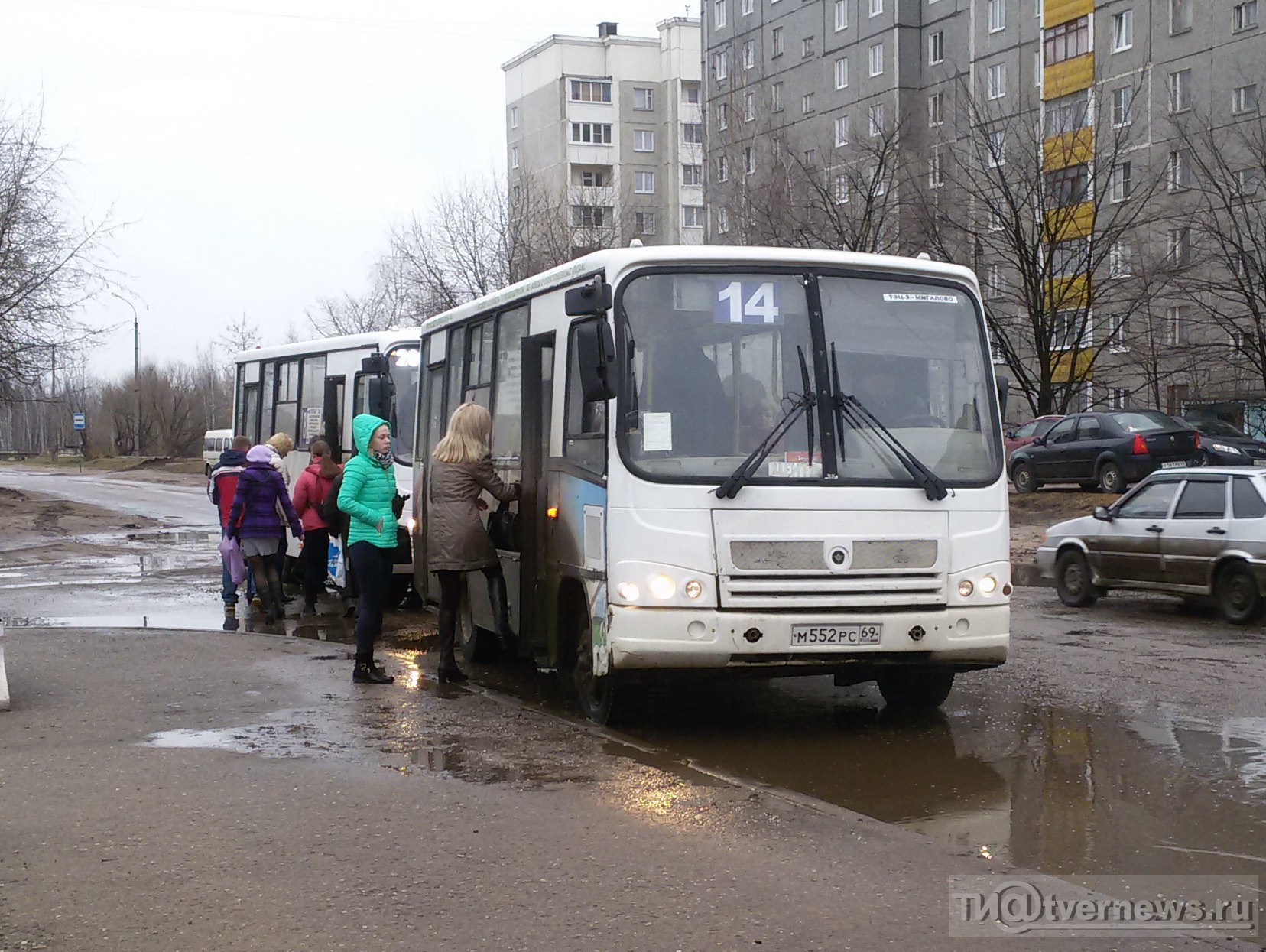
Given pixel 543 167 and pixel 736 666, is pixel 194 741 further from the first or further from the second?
pixel 543 167

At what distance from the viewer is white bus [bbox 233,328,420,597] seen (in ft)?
55.9

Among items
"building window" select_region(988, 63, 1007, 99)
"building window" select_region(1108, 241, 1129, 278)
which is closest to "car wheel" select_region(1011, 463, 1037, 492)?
"building window" select_region(1108, 241, 1129, 278)

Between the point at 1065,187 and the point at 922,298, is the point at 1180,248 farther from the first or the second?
the point at 922,298

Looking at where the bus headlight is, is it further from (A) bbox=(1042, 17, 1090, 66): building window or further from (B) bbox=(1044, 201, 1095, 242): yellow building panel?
(A) bbox=(1042, 17, 1090, 66): building window

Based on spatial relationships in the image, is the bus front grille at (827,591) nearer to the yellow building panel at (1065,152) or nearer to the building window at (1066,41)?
the yellow building panel at (1065,152)

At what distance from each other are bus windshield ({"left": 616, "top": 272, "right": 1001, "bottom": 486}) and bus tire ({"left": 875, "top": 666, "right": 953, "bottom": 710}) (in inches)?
54.9

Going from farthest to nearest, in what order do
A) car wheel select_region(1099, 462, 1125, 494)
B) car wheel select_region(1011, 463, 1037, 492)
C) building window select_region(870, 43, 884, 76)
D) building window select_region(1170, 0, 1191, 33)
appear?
building window select_region(870, 43, 884, 76) < building window select_region(1170, 0, 1191, 33) < car wheel select_region(1011, 463, 1037, 492) < car wheel select_region(1099, 462, 1125, 494)

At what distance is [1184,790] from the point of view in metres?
7.13

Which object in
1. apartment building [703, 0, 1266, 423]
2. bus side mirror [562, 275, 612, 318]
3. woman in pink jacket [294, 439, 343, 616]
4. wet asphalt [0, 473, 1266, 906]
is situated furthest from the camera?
apartment building [703, 0, 1266, 423]

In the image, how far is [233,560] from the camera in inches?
618

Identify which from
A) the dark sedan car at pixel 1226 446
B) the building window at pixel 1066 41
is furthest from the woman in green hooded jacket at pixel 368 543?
the building window at pixel 1066 41

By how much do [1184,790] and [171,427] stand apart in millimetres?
86746

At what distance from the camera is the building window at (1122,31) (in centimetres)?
5519

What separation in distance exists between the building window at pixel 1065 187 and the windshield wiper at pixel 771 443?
108ft
